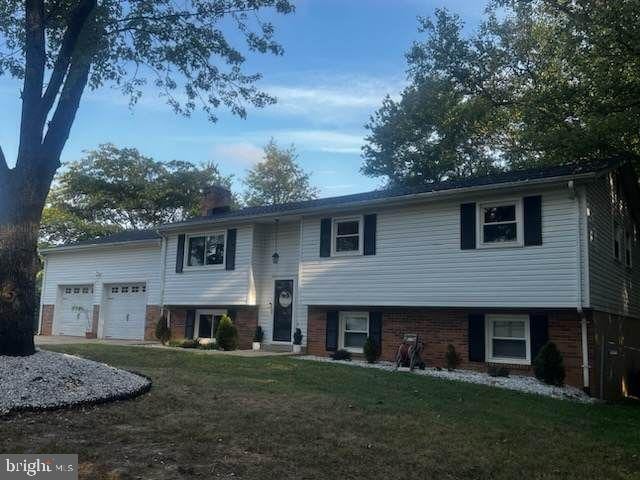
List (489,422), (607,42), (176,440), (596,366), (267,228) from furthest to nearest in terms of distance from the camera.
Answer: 1. (267,228)
2. (607,42)
3. (596,366)
4. (489,422)
5. (176,440)

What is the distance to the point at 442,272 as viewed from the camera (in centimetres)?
1499

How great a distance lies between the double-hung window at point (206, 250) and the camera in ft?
65.8

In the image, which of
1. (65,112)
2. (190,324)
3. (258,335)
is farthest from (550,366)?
(190,324)

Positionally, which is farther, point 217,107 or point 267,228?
point 267,228

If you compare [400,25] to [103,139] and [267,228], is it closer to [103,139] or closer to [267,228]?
[267,228]

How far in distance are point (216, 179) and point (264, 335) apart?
1070 inches

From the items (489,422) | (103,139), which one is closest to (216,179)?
(103,139)

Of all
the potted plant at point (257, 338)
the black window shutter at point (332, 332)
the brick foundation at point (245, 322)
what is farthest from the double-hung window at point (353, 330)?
the brick foundation at point (245, 322)

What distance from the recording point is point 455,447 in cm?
655

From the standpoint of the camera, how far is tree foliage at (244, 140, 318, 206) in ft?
148

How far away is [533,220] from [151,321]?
1515cm

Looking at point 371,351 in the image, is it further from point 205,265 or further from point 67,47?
point 67,47

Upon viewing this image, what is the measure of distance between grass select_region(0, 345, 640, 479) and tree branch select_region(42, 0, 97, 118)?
5.38 m

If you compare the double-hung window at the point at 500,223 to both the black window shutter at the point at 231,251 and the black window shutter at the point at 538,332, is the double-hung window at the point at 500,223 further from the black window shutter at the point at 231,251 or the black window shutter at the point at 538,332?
the black window shutter at the point at 231,251
